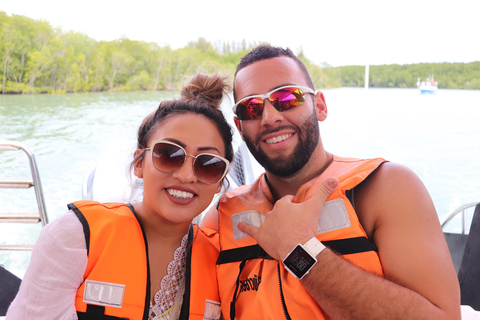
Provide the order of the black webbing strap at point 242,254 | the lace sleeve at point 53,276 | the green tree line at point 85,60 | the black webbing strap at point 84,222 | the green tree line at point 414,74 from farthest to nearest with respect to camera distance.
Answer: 1. the green tree line at point 414,74
2. the green tree line at point 85,60
3. the black webbing strap at point 242,254
4. the black webbing strap at point 84,222
5. the lace sleeve at point 53,276

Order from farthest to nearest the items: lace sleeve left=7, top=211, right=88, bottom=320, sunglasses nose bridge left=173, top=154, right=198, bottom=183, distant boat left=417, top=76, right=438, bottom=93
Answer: distant boat left=417, top=76, right=438, bottom=93 < sunglasses nose bridge left=173, top=154, right=198, bottom=183 < lace sleeve left=7, top=211, right=88, bottom=320

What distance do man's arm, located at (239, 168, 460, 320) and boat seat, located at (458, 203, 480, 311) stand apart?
126cm

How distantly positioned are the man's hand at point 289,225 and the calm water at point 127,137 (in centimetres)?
75

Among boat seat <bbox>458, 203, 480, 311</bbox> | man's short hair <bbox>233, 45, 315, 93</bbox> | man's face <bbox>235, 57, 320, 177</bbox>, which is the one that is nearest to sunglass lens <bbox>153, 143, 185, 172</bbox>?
man's face <bbox>235, 57, 320, 177</bbox>

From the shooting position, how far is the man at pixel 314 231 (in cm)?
120

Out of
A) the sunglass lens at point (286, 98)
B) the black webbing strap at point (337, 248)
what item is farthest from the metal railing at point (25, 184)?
the sunglass lens at point (286, 98)

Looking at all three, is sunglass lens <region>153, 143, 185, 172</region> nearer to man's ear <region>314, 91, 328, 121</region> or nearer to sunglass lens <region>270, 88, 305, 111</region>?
sunglass lens <region>270, 88, 305, 111</region>

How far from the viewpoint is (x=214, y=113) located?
1623 mm

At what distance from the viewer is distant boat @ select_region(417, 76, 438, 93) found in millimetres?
30891

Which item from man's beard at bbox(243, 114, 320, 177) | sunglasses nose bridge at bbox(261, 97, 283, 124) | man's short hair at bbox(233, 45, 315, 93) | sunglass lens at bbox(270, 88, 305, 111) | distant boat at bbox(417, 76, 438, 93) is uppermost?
distant boat at bbox(417, 76, 438, 93)

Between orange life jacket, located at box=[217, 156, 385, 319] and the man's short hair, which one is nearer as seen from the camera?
orange life jacket, located at box=[217, 156, 385, 319]

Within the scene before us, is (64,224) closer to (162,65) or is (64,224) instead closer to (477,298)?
(477,298)

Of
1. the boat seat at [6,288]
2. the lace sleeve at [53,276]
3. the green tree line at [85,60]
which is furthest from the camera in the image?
the green tree line at [85,60]

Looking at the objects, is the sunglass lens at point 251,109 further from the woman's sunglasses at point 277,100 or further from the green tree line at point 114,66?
the green tree line at point 114,66
